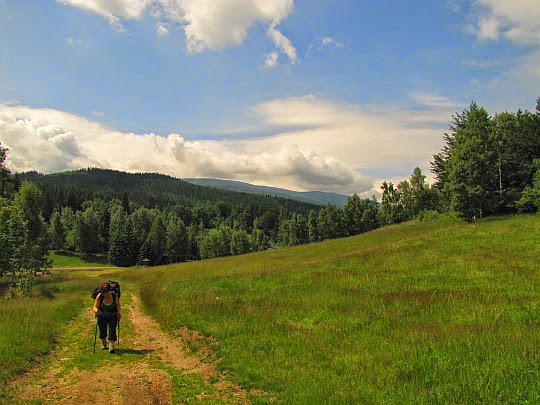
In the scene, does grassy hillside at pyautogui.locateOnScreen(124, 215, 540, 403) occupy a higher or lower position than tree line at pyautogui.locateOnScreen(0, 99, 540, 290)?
lower

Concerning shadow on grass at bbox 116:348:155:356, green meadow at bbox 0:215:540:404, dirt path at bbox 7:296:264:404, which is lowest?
shadow on grass at bbox 116:348:155:356

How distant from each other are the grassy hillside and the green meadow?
4 centimetres

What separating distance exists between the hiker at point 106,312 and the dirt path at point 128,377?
592mm

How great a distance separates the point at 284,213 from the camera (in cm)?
18962

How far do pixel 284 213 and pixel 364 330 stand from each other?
17790 centimetres

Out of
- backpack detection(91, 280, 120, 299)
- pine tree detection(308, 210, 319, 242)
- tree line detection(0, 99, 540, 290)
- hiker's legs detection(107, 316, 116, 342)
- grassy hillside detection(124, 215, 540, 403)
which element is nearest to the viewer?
grassy hillside detection(124, 215, 540, 403)

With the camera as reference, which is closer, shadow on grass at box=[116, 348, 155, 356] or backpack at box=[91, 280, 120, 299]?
shadow on grass at box=[116, 348, 155, 356]

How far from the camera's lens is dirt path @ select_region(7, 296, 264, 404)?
793cm

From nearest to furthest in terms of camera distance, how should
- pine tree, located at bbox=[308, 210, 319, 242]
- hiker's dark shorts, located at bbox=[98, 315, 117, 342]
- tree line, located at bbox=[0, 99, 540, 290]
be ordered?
1. hiker's dark shorts, located at bbox=[98, 315, 117, 342]
2. tree line, located at bbox=[0, 99, 540, 290]
3. pine tree, located at bbox=[308, 210, 319, 242]

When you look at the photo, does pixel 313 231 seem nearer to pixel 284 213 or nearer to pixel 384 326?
pixel 284 213

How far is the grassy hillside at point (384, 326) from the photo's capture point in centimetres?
758

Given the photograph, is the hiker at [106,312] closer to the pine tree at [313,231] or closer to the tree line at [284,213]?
the tree line at [284,213]

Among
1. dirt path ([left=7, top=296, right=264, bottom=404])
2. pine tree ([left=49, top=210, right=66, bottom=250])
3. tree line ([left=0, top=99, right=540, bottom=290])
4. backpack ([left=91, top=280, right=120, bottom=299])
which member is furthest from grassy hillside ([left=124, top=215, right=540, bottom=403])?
pine tree ([left=49, top=210, right=66, bottom=250])

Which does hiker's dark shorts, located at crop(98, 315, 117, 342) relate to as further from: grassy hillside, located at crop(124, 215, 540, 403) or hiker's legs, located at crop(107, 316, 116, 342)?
grassy hillside, located at crop(124, 215, 540, 403)
